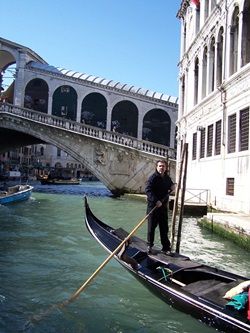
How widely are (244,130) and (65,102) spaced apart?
45.1 ft

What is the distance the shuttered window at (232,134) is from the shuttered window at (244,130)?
439 millimetres

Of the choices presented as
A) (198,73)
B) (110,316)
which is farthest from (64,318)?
(198,73)

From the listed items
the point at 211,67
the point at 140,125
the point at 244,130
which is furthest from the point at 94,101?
the point at 244,130

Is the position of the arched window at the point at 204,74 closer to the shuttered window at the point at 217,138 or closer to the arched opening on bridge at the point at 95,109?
the shuttered window at the point at 217,138

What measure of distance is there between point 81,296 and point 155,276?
2.63ft

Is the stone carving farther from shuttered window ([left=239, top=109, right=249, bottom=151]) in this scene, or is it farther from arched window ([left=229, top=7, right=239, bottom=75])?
shuttered window ([left=239, top=109, right=249, bottom=151])

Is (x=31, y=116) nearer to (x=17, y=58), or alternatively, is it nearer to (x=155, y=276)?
(x=17, y=58)

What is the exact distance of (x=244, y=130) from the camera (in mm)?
8281

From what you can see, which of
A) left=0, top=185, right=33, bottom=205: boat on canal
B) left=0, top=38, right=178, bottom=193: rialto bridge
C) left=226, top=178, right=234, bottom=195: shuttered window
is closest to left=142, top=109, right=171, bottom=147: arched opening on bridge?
left=0, top=38, right=178, bottom=193: rialto bridge

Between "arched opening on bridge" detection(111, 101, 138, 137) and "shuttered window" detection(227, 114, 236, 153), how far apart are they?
11221mm

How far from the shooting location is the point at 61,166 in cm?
4319

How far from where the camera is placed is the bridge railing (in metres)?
15.5

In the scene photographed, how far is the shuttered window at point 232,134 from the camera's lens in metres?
8.86

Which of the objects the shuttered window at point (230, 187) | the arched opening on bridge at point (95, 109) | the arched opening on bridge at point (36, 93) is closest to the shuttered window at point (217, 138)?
the shuttered window at point (230, 187)
